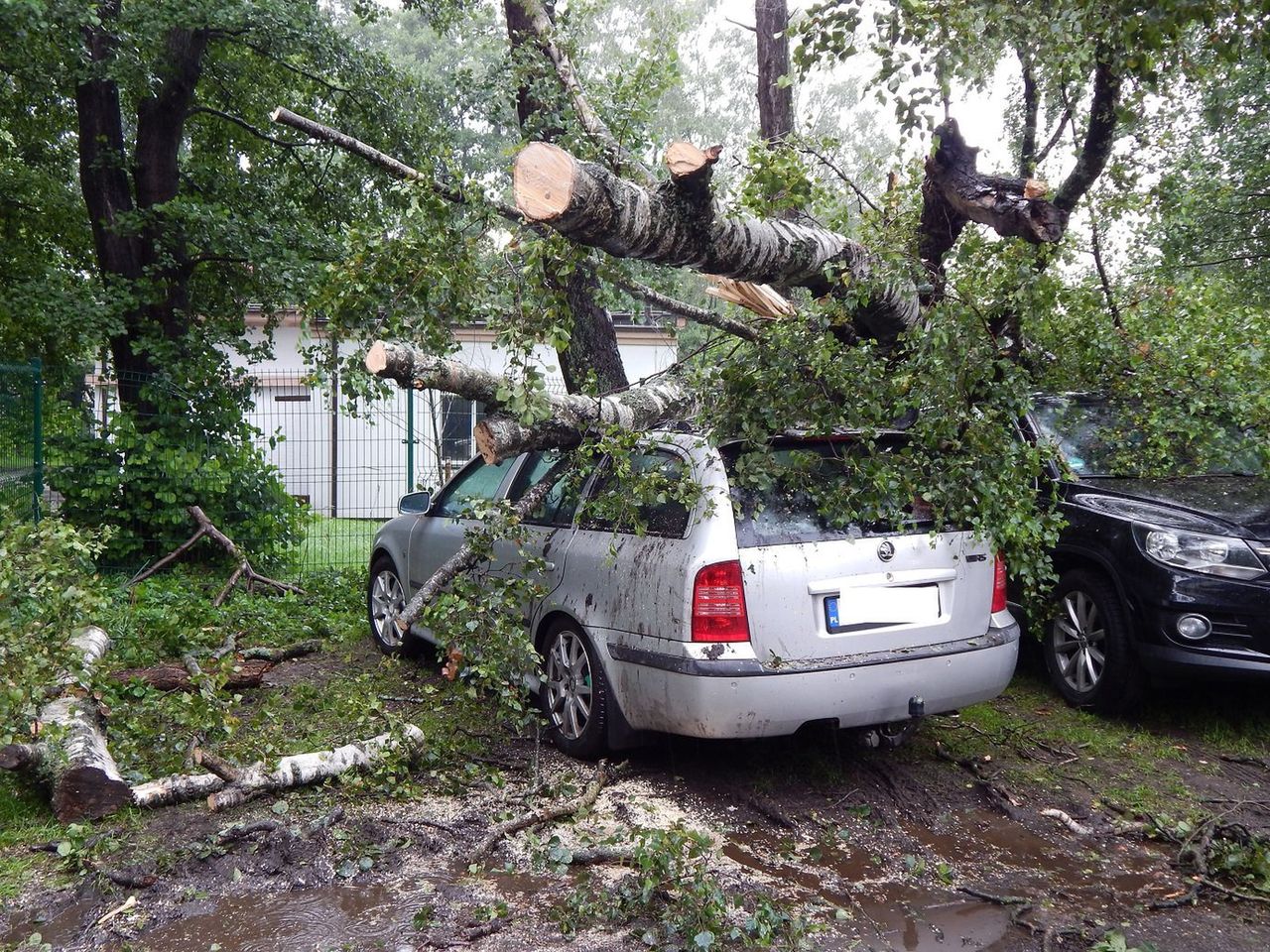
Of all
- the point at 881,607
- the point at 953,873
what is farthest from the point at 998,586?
the point at 953,873

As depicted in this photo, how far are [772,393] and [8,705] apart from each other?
11.2ft

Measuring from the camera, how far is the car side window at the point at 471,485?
6219 mm

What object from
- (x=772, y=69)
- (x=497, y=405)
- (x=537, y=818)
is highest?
(x=772, y=69)

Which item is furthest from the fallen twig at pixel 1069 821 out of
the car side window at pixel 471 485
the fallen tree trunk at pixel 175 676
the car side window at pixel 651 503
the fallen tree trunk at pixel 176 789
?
the fallen tree trunk at pixel 175 676

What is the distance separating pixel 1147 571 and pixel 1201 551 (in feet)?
0.86

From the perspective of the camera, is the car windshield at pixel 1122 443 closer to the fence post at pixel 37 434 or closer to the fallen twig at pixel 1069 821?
the fallen twig at pixel 1069 821

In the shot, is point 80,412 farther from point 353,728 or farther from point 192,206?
point 353,728

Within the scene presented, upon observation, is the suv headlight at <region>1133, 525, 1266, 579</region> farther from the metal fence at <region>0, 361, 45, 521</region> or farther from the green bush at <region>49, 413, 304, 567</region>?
the green bush at <region>49, 413, 304, 567</region>

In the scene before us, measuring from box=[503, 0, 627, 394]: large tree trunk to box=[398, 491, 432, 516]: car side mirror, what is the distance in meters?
1.43

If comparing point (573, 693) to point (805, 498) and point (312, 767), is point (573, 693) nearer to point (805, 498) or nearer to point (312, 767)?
point (312, 767)

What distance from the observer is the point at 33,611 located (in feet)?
15.2

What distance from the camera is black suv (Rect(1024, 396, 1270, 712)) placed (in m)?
4.97

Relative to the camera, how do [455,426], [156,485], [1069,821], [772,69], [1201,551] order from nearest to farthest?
[1069,821], [1201,551], [772,69], [156,485], [455,426]

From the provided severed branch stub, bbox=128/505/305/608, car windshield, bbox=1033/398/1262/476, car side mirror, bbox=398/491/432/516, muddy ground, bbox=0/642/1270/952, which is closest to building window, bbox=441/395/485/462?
severed branch stub, bbox=128/505/305/608
